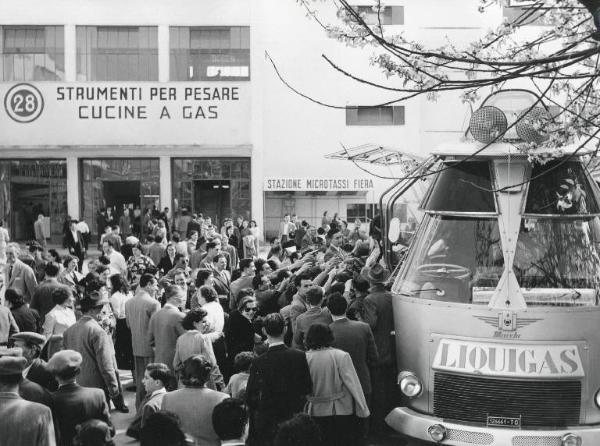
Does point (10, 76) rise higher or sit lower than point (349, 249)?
higher

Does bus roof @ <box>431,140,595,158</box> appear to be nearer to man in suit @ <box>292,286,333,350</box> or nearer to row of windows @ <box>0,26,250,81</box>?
man in suit @ <box>292,286,333,350</box>

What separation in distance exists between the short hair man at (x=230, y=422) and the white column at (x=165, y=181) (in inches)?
957

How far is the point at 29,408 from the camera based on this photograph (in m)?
5.51

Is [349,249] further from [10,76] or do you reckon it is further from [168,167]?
[10,76]

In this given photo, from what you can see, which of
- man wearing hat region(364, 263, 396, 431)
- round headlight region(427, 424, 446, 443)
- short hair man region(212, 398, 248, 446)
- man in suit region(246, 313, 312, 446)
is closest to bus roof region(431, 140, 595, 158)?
man wearing hat region(364, 263, 396, 431)

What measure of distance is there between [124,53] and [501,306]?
2426cm

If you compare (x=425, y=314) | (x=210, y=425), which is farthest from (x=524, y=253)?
(x=210, y=425)

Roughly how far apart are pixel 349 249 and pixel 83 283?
5.48 meters

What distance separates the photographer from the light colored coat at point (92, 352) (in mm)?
8133

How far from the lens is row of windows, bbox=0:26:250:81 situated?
28703mm

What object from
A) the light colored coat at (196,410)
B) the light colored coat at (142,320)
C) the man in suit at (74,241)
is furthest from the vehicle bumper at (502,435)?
the man in suit at (74,241)

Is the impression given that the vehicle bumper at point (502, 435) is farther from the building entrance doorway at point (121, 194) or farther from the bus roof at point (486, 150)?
the building entrance doorway at point (121, 194)

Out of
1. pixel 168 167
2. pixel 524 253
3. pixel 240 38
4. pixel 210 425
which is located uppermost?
pixel 240 38

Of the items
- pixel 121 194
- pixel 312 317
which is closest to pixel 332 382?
pixel 312 317
